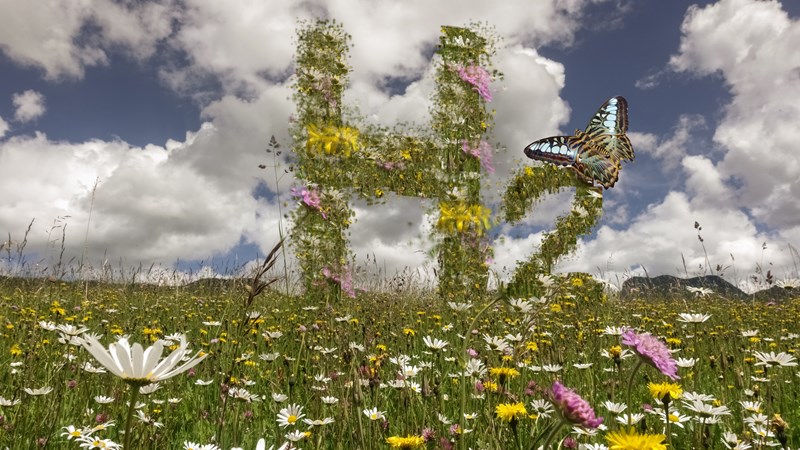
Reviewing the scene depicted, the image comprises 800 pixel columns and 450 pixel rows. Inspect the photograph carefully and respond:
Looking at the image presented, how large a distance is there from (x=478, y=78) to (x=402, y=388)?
8668mm

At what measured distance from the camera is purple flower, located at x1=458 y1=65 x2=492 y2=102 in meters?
10.4

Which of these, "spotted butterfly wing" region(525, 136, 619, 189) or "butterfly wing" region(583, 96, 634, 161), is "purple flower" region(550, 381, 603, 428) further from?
"butterfly wing" region(583, 96, 634, 161)

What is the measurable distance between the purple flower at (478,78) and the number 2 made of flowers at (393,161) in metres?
0.02

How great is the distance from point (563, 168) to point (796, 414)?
858 cm

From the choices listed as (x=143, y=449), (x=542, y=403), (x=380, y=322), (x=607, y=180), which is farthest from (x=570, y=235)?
(x=143, y=449)

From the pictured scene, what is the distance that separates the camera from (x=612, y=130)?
11.0 m

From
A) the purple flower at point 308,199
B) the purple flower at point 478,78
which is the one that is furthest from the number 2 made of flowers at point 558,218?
the purple flower at point 308,199

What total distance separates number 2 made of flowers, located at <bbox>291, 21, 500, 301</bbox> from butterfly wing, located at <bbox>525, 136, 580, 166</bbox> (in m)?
0.95

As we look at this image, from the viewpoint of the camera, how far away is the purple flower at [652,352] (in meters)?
1.45

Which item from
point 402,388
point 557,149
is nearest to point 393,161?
point 557,149

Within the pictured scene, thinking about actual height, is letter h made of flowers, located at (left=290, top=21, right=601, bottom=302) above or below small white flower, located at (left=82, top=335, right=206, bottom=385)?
above

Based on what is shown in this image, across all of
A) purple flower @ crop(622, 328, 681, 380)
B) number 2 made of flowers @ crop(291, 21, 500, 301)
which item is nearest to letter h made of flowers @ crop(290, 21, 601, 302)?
number 2 made of flowers @ crop(291, 21, 500, 301)

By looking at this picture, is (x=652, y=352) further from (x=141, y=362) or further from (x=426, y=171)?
(x=426, y=171)

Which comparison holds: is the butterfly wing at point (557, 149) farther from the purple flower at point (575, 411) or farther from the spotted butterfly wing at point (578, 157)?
the purple flower at point (575, 411)
